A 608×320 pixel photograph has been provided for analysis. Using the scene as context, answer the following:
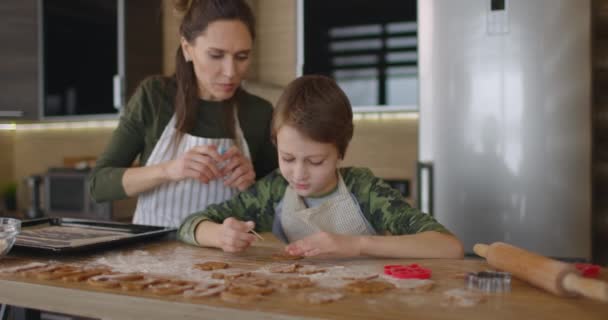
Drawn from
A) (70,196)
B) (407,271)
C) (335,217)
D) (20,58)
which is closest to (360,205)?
(335,217)

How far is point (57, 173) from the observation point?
10.3 feet

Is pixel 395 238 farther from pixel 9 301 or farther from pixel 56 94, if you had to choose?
pixel 56 94

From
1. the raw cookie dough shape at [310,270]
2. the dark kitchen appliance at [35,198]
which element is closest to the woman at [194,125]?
the raw cookie dough shape at [310,270]

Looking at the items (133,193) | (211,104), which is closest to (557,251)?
(211,104)

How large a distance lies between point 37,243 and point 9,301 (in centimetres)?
23

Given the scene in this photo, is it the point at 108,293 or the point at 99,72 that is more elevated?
the point at 99,72

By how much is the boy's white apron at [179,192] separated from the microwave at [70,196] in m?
1.50

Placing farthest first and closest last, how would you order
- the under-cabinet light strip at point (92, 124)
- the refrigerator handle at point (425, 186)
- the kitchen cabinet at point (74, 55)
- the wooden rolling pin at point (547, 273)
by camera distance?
1. the kitchen cabinet at point (74, 55)
2. the under-cabinet light strip at point (92, 124)
3. the refrigerator handle at point (425, 186)
4. the wooden rolling pin at point (547, 273)

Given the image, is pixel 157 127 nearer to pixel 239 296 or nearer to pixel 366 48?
pixel 239 296

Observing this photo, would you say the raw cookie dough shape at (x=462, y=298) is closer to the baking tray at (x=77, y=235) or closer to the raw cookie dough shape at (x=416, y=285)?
the raw cookie dough shape at (x=416, y=285)

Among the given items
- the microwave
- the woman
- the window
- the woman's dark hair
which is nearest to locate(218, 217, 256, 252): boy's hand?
the woman

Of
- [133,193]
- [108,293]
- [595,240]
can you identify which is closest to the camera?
[108,293]

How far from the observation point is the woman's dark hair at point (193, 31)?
4.86 feet

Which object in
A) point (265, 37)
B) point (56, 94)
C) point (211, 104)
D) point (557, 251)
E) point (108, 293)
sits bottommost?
point (557, 251)
